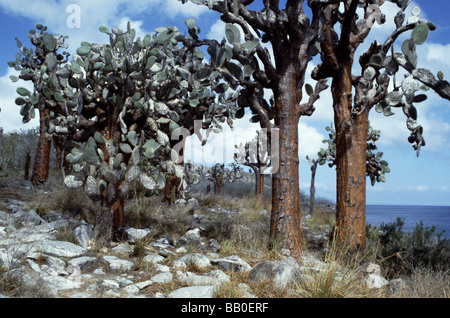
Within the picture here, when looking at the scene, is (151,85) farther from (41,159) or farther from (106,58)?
(41,159)

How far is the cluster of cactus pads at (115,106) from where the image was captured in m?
5.54

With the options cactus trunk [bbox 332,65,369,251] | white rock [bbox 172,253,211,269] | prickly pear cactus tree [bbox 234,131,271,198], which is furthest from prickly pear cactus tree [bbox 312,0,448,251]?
prickly pear cactus tree [bbox 234,131,271,198]

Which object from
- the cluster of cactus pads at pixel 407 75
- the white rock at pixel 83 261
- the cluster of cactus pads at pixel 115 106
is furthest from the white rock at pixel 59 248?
the cluster of cactus pads at pixel 407 75

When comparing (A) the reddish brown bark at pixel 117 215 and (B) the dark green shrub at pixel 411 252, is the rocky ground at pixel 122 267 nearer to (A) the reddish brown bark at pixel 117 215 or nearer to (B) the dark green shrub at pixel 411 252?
(A) the reddish brown bark at pixel 117 215

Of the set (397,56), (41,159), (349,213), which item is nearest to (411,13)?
(397,56)

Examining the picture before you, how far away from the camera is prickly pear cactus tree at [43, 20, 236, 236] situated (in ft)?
18.1

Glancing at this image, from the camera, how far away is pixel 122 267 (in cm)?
460

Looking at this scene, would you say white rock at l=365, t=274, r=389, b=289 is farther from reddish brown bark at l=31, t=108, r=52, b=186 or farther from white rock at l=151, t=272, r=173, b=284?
reddish brown bark at l=31, t=108, r=52, b=186

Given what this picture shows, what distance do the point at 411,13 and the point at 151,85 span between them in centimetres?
420

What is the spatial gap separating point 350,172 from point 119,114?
146 inches

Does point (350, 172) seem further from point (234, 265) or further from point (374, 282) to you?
point (234, 265)
